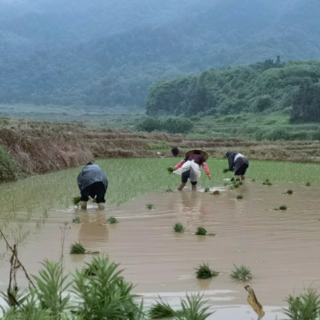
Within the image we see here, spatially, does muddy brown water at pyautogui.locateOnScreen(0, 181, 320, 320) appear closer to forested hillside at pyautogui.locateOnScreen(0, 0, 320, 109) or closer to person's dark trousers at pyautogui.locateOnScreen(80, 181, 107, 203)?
person's dark trousers at pyautogui.locateOnScreen(80, 181, 107, 203)

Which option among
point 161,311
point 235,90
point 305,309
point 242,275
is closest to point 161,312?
point 161,311

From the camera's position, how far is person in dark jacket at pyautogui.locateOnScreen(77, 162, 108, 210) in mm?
9984

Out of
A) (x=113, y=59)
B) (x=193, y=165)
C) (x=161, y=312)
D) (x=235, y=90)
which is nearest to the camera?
(x=161, y=312)

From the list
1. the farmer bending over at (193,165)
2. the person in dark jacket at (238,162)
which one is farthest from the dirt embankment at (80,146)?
the person in dark jacket at (238,162)

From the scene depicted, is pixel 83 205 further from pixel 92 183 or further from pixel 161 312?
pixel 161 312

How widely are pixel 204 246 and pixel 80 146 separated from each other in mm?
20095

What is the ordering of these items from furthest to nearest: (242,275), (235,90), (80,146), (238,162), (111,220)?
(235,90) → (80,146) → (238,162) → (111,220) → (242,275)

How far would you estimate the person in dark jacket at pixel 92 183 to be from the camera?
9.98 m

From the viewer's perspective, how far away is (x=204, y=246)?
6.86 metres

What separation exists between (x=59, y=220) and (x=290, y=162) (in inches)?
774

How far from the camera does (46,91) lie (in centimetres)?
14350

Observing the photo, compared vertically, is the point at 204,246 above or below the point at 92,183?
below

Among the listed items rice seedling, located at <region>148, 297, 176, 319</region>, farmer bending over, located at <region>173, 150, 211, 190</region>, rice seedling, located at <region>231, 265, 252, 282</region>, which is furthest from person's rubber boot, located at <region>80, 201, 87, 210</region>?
rice seedling, located at <region>148, 297, 176, 319</region>

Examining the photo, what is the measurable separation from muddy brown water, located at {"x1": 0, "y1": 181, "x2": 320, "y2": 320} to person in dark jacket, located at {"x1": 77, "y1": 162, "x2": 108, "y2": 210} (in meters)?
0.26
